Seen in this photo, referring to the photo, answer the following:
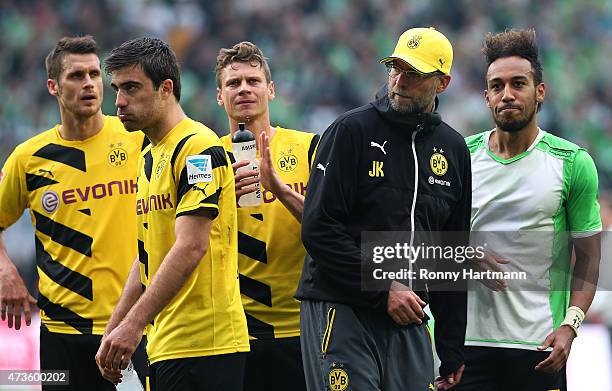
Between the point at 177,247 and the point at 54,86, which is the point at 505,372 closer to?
the point at 177,247

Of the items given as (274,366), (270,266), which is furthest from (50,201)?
(274,366)

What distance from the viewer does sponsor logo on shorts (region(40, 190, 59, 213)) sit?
6.93 m

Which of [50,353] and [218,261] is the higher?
[218,261]

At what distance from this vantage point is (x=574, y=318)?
603 cm

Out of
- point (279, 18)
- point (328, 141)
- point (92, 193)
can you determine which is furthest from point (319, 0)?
point (328, 141)

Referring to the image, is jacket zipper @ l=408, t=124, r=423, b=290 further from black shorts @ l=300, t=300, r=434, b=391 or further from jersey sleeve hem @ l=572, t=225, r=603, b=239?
jersey sleeve hem @ l=572, t=225, r=603, b=239

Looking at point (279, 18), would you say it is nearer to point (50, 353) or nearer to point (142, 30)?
point (142, 30)

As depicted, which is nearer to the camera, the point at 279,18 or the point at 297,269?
the point at 297,269

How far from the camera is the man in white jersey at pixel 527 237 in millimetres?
6176

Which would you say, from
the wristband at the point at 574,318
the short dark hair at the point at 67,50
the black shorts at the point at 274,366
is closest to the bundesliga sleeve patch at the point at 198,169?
the black shorts at the point at 274,366

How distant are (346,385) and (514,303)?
1528 mm

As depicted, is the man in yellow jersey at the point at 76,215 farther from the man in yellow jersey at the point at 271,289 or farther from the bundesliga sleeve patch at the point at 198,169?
the bundesliga sleeve patch at the point at 198,169

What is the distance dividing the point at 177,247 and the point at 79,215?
2.10 metres

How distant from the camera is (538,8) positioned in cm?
1798
